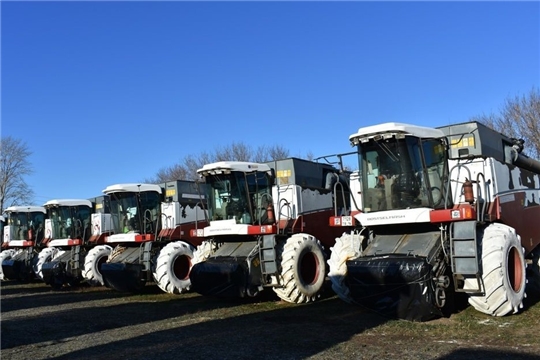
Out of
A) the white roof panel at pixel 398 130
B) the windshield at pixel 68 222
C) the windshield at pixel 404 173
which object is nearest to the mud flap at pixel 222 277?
the windshield at pixel 404 173

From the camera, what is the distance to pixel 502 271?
321 inches

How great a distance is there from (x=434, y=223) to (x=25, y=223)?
58.4 feet

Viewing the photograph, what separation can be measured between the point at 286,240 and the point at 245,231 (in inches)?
40.2

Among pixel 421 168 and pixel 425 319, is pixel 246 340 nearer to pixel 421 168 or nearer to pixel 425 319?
pixel 425 319

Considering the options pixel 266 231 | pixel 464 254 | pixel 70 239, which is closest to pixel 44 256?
pixel 70 239

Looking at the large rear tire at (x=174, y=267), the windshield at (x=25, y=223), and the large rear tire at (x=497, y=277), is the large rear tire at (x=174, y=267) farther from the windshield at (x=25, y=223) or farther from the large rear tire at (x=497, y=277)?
the windshield at (x=25, y=223)

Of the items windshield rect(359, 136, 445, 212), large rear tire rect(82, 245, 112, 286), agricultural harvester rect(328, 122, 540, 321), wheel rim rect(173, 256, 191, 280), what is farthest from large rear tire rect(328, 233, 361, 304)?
large rear tire rect(82, 245, 112, 286)

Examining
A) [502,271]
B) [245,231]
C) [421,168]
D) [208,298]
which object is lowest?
[208,298]

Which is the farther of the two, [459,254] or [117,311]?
[117,311]

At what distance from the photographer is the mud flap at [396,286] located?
8094 mm

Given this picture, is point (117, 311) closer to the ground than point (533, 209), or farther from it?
closer to the ground

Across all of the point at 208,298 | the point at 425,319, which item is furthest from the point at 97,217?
the point at 425,319

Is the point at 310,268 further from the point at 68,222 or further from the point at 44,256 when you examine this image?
the point at 44,256

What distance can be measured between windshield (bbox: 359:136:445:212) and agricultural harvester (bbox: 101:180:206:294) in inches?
264
